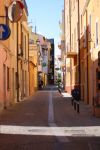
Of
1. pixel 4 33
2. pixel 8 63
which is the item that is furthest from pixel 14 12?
pixel 8 63

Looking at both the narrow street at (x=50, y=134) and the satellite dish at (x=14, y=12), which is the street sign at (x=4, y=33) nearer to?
the narrow street at (x=50, y=134)

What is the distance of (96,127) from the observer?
58.5 ft

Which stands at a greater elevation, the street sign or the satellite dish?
the satellite dish

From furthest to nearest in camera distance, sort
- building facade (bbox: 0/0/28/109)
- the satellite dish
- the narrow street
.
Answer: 1. building facade (bbox: 0/0/28/109)
2. the satellite dish
3. the narrow street

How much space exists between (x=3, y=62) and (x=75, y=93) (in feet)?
14.1

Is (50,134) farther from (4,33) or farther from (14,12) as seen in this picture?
(14,12)

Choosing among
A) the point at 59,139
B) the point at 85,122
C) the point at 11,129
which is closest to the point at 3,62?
the point at 85,122

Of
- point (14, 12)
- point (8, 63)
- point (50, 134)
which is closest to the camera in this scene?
point (50, 134)

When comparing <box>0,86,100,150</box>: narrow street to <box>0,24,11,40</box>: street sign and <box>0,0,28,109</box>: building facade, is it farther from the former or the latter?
<box>0,0,28,109</box>: building facade

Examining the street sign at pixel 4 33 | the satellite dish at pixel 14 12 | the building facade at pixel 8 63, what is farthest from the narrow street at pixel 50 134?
the building facade at pixel 8 63

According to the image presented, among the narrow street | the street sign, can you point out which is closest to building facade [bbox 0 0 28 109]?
the narrow street

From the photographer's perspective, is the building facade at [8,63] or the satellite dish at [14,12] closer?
the satellite dish at [14,12]

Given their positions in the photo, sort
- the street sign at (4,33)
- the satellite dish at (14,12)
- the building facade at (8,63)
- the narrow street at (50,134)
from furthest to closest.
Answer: the building facade at (8,63), the satellite dish at (14,12), the street sign at (4,33), the narrow street at (50,134)

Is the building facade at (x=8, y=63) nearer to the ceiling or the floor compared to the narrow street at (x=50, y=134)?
nearer to the ceiling
